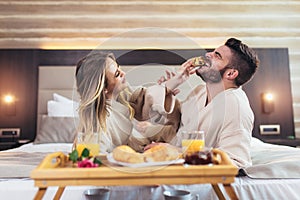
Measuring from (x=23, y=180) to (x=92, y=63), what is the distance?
0.63 metres

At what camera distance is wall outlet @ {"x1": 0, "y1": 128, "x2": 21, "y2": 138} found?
10.6 feet

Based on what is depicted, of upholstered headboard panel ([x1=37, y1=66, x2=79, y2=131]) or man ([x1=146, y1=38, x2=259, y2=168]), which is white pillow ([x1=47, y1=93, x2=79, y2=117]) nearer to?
upholstered headboard panel ([x1=37, y1=66, x2=79, y2=131])

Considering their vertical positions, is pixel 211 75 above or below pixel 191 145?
above

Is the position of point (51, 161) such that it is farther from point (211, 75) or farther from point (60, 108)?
point (60, 108)

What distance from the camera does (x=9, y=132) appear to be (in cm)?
326

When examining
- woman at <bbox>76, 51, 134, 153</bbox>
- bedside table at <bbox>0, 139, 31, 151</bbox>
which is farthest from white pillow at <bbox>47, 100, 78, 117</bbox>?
woman at <bbox>76, 51, 134, 153</bbox>

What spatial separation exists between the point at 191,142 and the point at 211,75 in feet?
1.51

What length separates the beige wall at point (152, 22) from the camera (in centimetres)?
351

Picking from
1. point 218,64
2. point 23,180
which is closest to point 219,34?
point 218,64

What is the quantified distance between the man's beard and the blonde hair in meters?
0.39

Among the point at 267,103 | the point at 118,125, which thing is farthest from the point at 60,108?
the point at 267,103

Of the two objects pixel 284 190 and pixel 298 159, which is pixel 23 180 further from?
pixel 298 159

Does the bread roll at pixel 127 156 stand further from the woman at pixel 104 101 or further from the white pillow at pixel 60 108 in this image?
the white pillow at pixel 60 108

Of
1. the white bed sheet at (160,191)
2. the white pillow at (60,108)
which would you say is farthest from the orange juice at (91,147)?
the white pillow at (60,108)
